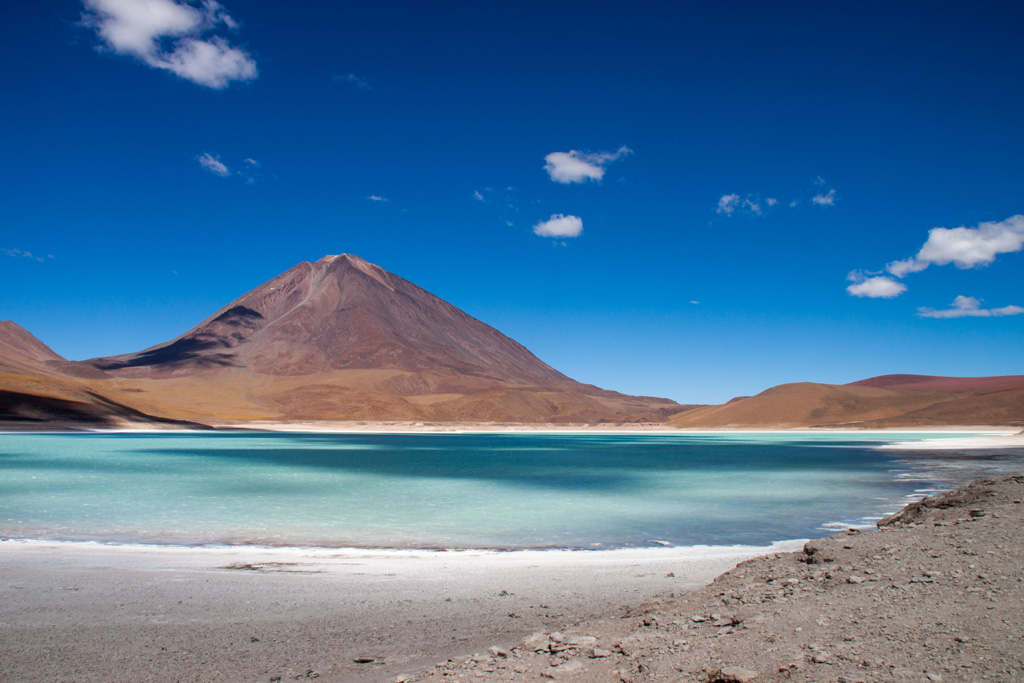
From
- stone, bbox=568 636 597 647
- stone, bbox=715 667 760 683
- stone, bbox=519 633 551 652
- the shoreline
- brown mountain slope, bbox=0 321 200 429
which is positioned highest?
brown mountain slope, bbox=0 321 200 429

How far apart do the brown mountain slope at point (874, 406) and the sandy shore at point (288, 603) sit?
4191 inches

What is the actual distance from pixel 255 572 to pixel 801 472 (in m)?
24.7

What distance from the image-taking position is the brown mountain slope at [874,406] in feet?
318

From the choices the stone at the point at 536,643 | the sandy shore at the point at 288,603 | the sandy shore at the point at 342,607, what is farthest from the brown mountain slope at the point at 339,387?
the stone at the point at 536,643

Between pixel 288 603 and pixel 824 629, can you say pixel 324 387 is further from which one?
pixel 824 629

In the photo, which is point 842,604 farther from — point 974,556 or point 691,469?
point 691,469

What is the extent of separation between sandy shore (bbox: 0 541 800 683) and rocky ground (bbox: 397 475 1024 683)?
0.97m

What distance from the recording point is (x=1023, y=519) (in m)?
7.70

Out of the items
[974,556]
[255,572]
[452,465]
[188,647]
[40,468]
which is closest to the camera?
[188,647]

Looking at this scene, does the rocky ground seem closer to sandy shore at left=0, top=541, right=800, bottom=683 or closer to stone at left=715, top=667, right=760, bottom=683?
stone at left=715, top=667, right=760, bottom=683

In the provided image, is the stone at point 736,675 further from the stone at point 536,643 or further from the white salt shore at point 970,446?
the white salt shore at point 970,446

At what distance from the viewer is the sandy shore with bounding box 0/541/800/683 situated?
518cm

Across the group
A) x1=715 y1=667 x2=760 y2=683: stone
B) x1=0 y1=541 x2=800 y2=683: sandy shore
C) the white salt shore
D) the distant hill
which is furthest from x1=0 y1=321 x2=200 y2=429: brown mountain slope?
the white salt shore

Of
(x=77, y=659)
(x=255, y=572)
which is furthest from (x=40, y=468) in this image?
(x=77, y=659)
